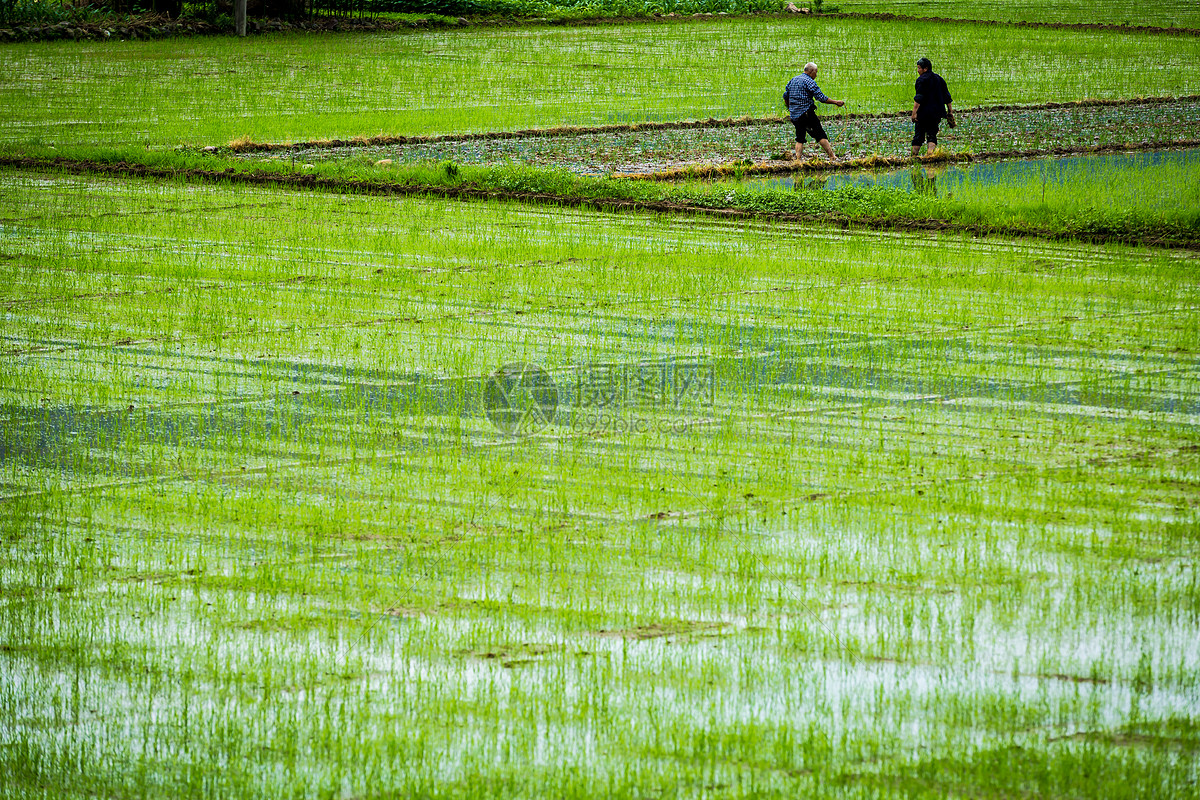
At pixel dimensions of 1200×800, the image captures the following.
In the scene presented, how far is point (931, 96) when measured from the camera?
57.1 feet

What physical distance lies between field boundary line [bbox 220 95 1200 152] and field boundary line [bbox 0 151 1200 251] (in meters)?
1.88

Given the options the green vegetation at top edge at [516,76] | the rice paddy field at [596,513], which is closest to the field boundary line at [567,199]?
the rice paddy field at [596,513]

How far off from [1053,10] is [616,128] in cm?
2021

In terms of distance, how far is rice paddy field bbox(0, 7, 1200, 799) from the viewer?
4285 millimetres

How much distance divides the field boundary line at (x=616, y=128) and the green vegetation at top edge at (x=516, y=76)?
0.52m

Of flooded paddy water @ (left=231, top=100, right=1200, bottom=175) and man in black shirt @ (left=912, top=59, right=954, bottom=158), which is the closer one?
man in black shirt @ (left=912, top=59, right=954, bottom=158)

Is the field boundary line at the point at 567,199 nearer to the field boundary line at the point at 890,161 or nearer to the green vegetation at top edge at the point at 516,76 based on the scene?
the field boundary line at the point at 890,161

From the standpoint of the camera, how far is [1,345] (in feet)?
30.0

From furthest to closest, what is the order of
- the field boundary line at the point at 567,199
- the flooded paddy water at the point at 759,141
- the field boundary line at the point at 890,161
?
the flooded paddy water at the point at 759,141 < the field boundary line at the point at 890,161 < the field boundary line at the point at 567,199

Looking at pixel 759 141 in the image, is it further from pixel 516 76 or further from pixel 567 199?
pixel 516 76

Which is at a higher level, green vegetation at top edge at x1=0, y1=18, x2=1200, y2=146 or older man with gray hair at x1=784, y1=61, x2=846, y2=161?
green vegetation at top edge at x1=0, y1=18, x2=1200, y2=146

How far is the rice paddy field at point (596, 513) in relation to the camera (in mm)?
4285

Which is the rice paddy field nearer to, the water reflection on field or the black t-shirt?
the water reflection on field

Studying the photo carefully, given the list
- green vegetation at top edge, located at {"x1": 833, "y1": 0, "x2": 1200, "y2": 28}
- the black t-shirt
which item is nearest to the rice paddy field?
the black t-shirt
